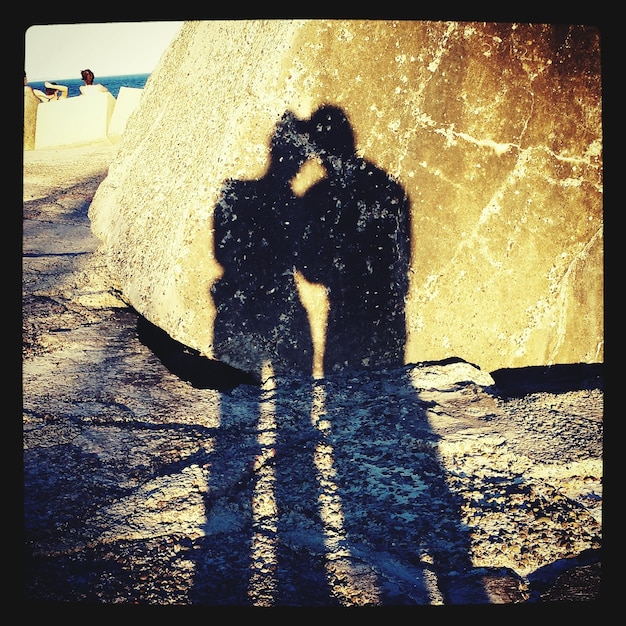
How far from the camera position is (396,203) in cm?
163

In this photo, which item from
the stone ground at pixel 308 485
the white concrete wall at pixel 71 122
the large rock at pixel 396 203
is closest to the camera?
the stone ground at pixel 308 485

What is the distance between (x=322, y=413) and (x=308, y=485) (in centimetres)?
30

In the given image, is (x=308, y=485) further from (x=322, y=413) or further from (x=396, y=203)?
(x=396, y=203)

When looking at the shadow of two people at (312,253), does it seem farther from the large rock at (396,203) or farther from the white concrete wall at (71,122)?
the white concrete wall at (71,122)

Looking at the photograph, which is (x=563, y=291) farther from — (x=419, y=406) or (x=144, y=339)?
(x=144, y=339)

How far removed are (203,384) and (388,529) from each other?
0.85 m

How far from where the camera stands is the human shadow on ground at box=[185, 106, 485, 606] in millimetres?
989

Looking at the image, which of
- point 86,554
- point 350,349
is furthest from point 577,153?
point 86,554

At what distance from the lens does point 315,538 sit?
41.5 inches

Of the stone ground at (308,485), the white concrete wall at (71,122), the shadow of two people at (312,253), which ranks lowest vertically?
the stone ground at (308,485)

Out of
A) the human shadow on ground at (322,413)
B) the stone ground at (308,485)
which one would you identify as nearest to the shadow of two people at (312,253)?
the human shadow on ground at (322,413)

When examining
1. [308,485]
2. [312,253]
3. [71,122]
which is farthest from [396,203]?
[71,122]

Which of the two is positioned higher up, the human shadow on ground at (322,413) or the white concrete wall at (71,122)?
the white concrete wall at (71,122)

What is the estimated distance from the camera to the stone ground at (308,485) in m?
0.97
